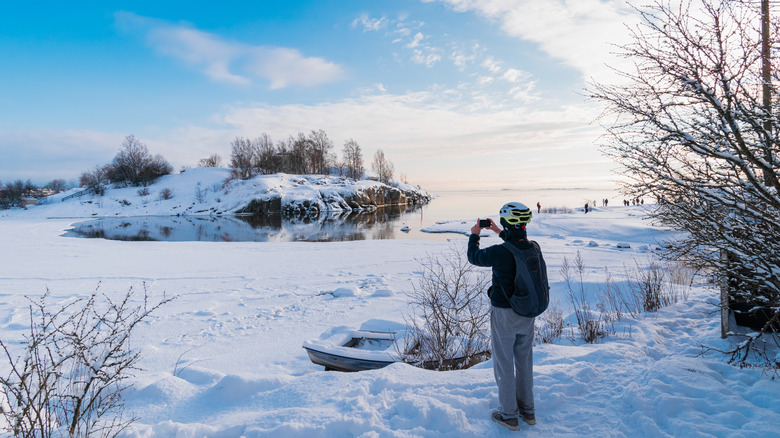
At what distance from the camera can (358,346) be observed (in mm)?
6609

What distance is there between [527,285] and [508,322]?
0.38 meters

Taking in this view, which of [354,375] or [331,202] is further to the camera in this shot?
[331,202]

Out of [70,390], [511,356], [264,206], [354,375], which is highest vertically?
[264,206]

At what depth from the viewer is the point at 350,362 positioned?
560 cm

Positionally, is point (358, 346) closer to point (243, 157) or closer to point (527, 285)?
point (527, 285)

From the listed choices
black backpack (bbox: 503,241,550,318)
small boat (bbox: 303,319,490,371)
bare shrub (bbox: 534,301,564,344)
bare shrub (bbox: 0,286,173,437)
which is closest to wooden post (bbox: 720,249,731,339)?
bare shrub (bbox: 534,301,564,344)

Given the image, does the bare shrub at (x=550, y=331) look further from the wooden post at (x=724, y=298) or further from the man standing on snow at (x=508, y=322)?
the man standing on snow at (x=508, y=322)

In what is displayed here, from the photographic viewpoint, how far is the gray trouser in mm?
3168

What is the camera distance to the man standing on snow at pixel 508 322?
313 centimetres

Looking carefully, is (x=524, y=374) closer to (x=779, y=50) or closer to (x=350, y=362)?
(x=350, y=362)

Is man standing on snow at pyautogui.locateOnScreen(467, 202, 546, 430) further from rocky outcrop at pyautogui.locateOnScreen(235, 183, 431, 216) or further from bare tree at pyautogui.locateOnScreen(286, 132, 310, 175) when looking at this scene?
bare tree at pyautogui.locateOnScreen(286, 132, 310, 175)

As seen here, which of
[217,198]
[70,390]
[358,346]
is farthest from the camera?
[217,198]

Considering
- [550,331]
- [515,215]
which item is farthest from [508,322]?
[550,331]

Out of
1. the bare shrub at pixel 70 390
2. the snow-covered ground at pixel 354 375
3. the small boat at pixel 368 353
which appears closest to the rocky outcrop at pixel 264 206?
the snow-covered ground at pixel 354 375
